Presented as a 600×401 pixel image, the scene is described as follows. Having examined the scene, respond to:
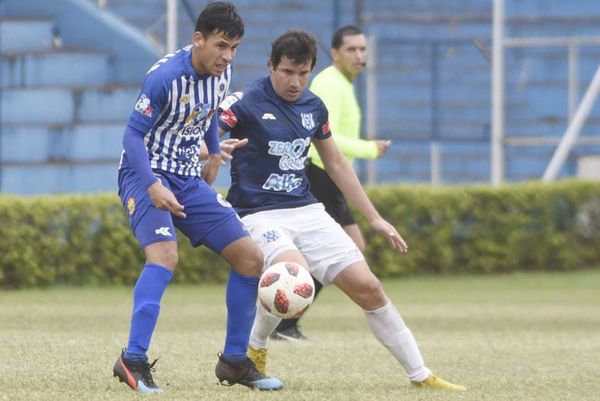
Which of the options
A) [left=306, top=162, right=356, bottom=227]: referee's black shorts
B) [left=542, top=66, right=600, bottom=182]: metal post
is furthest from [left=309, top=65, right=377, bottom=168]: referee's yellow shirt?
[left=542, top=66, right=600, bottom=182]: metal post

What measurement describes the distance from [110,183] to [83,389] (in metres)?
12.2

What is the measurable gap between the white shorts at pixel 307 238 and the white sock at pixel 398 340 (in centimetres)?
31

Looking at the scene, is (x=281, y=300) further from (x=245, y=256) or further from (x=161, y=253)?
(x=161, y=253)

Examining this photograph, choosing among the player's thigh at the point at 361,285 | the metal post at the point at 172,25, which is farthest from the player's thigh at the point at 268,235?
the metal post at the point at 172,25

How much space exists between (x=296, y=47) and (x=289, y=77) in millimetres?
198

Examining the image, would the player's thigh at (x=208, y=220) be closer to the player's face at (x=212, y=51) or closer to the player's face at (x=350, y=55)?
the player's face at (x=212, y=51)

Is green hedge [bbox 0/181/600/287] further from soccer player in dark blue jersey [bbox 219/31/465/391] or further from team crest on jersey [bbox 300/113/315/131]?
team crest on jersey [bbox 300/113/315/131]

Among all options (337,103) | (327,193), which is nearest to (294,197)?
(327,193)

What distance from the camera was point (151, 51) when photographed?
68.2 ft

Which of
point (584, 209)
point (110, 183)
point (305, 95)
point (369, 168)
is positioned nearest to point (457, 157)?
point (369, 168)

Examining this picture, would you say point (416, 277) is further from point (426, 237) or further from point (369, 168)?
point (369, 168)

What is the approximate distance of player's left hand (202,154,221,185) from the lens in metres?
7.78

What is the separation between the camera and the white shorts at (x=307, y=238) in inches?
303

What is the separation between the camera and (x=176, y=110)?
731cm
